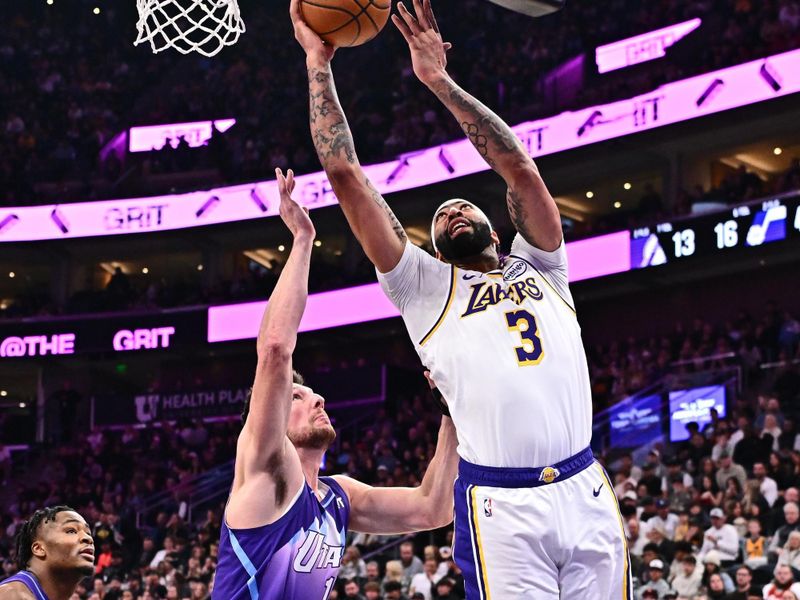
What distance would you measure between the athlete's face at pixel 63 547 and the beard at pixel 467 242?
2217 mm

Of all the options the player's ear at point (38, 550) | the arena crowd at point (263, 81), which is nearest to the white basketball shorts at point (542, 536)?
the player's ear at point (38, 550)

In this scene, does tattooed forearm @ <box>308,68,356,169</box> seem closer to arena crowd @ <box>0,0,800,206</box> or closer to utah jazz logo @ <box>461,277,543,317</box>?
utah jazz logo @ <box>461,277,543,317</box>

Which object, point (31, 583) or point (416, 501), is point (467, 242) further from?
point (31, 583)

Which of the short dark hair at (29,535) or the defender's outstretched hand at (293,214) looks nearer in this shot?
the defender's outstretched hand at (293,214)

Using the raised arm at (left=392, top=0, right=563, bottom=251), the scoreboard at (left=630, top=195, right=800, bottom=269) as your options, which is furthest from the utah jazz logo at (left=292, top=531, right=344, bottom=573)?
the scoreboard at (left=630, top=195, right=800, bottom=269)

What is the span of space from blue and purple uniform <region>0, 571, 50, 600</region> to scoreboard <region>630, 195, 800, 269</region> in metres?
16.2

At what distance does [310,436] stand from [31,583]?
4.68 feet

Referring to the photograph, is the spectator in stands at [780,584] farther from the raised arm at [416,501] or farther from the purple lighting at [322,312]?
the purple lighting at [322,312]

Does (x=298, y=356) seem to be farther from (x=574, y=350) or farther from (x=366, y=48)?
(x=574, y=350)

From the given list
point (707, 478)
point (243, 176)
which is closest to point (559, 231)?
point (707, 478)

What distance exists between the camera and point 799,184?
62.5ft

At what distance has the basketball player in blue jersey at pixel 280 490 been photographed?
4.06 meters

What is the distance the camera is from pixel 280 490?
13.7 feet

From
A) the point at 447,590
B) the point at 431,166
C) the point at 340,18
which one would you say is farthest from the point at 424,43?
the point at 431,166
